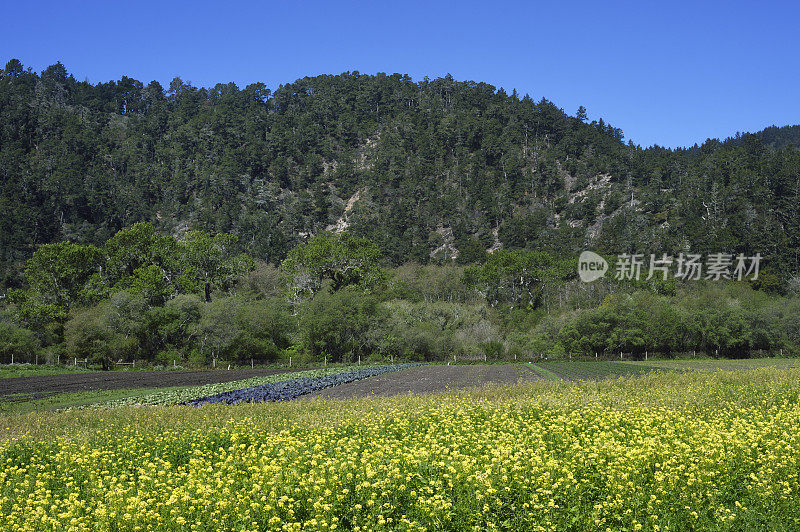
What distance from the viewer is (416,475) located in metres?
10.1

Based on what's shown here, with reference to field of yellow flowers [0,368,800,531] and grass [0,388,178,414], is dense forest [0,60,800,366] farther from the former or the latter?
field of yellow flowers [0,368,800,531]

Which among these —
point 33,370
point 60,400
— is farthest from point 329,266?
point 60,400

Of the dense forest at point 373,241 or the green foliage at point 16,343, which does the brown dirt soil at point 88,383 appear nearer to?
the dense forest at point 373,241

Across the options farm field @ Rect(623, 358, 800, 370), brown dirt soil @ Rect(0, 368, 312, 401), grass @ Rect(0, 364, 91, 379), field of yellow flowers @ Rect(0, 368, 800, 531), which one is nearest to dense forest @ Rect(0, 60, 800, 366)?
grass @ Rect(0, 364, 91, 379)

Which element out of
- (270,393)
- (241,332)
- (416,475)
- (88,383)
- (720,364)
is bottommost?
(720,364)

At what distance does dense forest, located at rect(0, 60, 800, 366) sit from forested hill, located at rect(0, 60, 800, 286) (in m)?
0.61

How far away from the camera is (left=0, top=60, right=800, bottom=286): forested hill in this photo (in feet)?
415

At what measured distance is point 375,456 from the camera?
38.6ft

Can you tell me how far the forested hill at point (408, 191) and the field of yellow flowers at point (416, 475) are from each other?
348 ft

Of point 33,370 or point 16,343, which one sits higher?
point 16,343

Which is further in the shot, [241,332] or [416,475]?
[241,332]

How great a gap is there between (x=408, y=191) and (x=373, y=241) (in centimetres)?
3883

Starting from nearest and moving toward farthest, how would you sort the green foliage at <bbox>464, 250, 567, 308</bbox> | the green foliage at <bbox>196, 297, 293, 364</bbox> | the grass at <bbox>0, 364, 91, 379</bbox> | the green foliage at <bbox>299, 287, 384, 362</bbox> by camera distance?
the grass at <bbox>0, 364, 91, 379</bbox> < the green foliage at <bbox>196, 297, 293, 364</bbox> < the green foliage at <bbox>299, 287, 384, 362</bbox> < the green foliage at <bbox>464, 250, 567, 308</bbox>

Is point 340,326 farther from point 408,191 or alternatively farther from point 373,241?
point 408,191
